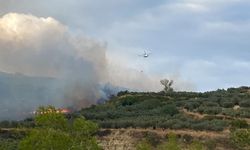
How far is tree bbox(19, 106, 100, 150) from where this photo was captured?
4475 centimetres

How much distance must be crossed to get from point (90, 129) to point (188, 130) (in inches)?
1194

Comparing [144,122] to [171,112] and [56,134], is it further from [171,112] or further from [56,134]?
[56,134]

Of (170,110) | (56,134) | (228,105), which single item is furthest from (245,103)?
(56,134)

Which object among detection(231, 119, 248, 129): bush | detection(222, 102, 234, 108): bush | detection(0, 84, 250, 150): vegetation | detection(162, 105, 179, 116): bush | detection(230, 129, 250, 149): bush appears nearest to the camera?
detection(0, 84, 250, 150): vegetation

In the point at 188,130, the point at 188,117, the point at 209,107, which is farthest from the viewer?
the point at 209,107

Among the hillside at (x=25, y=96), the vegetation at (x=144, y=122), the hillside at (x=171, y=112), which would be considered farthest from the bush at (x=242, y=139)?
the hillside at (x=25, y=96)

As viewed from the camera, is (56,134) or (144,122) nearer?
(56,134)

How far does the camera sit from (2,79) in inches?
7707

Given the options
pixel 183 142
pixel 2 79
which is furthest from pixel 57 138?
pixel 2 79

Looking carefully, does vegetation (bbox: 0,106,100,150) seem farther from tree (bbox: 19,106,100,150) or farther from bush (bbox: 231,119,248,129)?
bush (bbox: 231,119,248,129)

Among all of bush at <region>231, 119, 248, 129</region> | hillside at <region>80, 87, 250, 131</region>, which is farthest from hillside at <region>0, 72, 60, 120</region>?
bush at <region>231, 119, 248, 129</region>

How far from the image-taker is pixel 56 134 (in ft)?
149

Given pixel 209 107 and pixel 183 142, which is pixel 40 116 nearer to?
pixel 183 142

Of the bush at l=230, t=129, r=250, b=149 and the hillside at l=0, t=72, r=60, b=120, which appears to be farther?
the hillside at l=0, t=72, r=60, b=120
